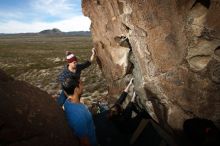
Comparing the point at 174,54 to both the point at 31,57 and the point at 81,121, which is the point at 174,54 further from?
the point at 31,57

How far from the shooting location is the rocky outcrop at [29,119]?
4.59 m

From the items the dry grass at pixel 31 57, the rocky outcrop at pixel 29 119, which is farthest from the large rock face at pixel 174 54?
the dry grass at pixel 31 57

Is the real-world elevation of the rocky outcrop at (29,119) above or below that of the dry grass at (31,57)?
above

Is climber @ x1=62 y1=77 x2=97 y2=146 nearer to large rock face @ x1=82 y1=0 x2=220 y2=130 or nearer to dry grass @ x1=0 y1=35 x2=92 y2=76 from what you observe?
large rock face @ x1=82 y1=0 x2=220 y2=130

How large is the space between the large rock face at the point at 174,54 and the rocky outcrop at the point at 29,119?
494 centimetres

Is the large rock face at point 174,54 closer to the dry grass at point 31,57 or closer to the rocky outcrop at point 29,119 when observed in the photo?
the rocky outcrop at point 29,119

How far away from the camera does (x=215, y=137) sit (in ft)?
20.3

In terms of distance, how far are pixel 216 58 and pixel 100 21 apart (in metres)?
5.26

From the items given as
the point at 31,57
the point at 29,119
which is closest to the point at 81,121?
the point at 29,119

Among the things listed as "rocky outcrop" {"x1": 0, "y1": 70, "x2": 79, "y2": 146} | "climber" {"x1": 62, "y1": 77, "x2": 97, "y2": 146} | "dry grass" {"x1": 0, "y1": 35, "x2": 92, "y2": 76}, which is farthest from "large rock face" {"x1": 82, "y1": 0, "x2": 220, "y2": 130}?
"dry grass" {"x1": 0, "y1": 35, "x2": 92, "y2": 76}

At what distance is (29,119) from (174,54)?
5692 millimetres

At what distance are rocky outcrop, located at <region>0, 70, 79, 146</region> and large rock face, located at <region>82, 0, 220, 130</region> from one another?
494cm

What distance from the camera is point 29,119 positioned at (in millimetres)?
4805

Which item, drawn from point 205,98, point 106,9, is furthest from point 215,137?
point 106,9
